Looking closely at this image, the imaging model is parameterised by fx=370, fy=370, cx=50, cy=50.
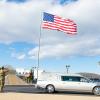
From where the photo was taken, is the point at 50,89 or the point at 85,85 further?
the point at 50,89

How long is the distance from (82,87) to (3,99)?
893 cm

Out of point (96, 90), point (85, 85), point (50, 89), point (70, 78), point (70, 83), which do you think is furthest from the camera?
point (70, 78)

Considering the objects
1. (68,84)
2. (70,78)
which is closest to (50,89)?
(68,84)

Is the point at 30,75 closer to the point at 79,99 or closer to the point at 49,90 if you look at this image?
the point at 49,90

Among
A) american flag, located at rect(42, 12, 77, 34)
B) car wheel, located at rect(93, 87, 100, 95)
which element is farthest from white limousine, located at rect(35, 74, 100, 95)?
american flag, located at rect(42, 12, 77, 34)

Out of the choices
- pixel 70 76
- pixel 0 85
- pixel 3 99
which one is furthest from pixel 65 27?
pixel 3 99

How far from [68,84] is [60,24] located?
18.6ft

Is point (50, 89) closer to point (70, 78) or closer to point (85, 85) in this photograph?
point (70, 78)

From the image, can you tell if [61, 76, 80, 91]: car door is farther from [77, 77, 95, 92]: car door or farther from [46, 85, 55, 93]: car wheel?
[46, 85, 55, 93]: car wheel

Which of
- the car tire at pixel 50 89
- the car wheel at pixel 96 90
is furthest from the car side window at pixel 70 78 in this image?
the car wheel at pixel 96 90

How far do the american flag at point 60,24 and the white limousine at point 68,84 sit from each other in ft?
13.7

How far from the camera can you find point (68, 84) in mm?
28062

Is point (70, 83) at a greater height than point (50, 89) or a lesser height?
greater

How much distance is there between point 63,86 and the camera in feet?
92.0
